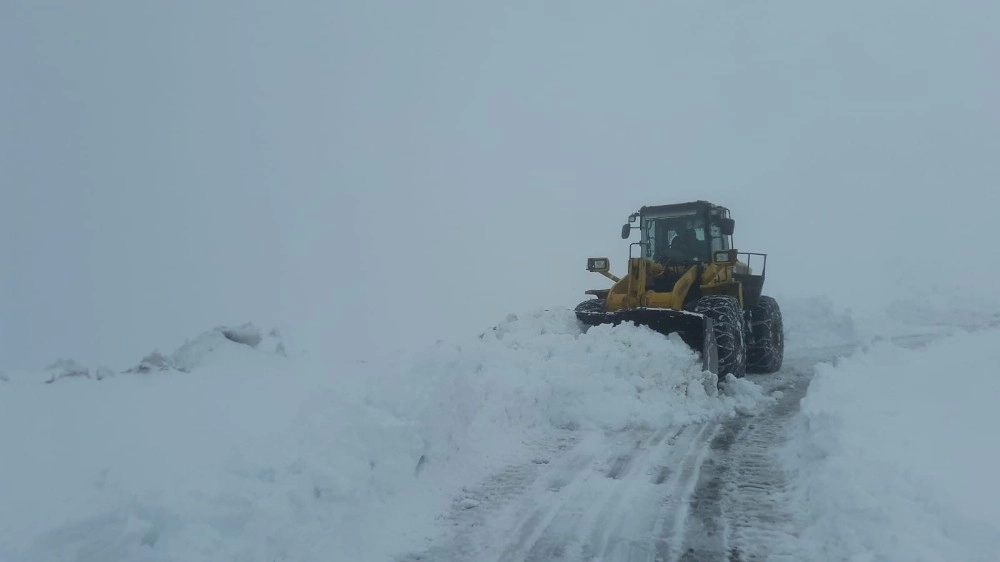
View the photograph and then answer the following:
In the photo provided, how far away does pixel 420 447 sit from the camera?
16.7 feet

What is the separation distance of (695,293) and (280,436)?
7.69 meters

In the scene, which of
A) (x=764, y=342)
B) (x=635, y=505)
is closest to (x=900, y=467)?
(x=635, y=505)

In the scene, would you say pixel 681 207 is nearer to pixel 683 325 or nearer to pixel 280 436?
pixel 683 325

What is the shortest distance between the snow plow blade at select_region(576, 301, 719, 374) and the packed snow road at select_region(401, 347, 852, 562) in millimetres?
2132

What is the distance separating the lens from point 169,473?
11.9ft

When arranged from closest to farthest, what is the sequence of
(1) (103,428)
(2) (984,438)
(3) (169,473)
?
(3) (169,473), (1) (103,428), (2) (984,438)

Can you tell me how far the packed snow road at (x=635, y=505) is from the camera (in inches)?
154

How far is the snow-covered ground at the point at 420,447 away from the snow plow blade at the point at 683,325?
36 cm

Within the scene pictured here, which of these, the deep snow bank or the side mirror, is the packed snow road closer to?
the deep snow bank

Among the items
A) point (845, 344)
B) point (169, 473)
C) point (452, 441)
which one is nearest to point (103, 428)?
point (169, 473)

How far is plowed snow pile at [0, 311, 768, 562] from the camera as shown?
326 centimetres

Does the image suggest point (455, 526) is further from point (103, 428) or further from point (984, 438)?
point (984, 438)

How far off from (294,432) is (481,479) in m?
1.49

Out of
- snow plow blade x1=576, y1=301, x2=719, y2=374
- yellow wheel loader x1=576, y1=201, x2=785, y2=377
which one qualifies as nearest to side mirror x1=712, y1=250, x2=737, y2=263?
yellow wheel loader x1=576, y1=201, x2=785, y2=377
